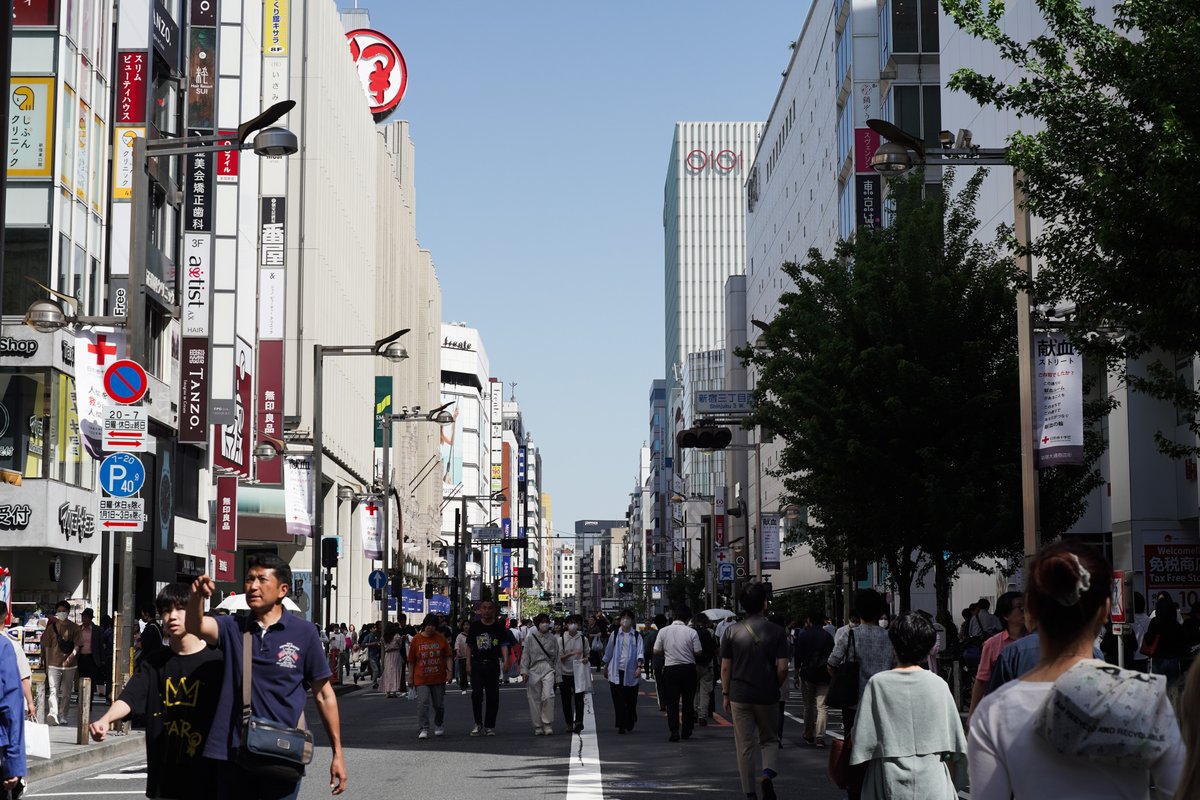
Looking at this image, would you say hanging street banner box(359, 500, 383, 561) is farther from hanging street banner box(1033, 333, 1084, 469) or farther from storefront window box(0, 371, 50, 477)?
hanging street banner box(1033, 333, 1084, 469)

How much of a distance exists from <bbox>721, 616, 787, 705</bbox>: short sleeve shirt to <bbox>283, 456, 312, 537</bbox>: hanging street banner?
23336 mm

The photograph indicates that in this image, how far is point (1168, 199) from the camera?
14.3m

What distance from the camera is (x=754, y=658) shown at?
539 inches

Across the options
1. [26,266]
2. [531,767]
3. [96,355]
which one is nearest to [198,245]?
[26,266]

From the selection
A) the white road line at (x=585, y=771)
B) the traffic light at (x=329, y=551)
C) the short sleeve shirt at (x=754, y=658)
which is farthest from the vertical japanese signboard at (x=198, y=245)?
the short sleeve shirt at (x=754, y=658)

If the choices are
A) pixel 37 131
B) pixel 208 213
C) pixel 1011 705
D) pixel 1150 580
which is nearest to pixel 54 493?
pixel 37 131

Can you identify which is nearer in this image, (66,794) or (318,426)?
(66,794)

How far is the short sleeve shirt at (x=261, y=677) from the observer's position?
7.80 meters

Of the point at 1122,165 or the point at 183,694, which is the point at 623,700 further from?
the point at 183,694

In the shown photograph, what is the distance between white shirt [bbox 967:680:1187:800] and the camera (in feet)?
13.8

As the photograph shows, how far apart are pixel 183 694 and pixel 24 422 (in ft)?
91.1

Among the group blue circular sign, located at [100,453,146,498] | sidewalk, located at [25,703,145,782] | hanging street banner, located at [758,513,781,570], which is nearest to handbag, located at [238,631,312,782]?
sidewalk, located at [25,703,145,782]

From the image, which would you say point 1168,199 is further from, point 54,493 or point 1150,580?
point 54,493

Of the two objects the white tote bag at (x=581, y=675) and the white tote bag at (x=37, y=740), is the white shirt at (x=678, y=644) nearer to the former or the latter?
the white tote bag at (x=581, y=675)
